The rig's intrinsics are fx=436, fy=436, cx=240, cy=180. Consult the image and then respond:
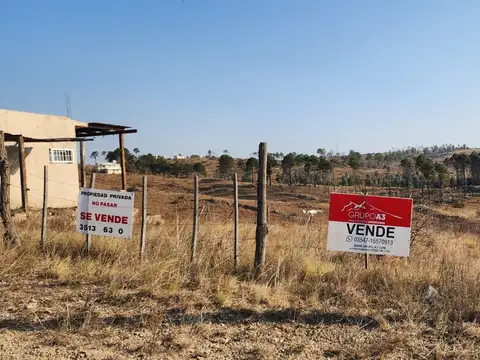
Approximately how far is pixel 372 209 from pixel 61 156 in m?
14.5

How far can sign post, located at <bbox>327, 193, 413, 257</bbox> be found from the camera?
6543 mm

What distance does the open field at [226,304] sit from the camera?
4.15m

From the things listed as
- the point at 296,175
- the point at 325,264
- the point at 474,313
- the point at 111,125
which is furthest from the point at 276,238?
the point at 296,175

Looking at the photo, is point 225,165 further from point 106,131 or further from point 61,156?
point 61,156

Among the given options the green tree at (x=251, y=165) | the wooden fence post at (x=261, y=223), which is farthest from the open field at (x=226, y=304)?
the green tree at (x=251, y=165)

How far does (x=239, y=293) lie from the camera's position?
5.70 m

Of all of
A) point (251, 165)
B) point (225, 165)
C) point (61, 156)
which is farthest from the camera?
point (225, 165)

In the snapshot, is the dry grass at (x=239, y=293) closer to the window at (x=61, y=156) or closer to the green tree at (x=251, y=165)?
the window at (x=61, y=156)

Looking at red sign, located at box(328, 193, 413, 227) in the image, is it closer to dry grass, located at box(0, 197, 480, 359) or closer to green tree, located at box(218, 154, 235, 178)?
dry grass, located at box(0, 197, 480, 359)

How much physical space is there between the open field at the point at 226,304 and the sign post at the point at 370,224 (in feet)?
1.10

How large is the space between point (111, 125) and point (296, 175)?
159 ft

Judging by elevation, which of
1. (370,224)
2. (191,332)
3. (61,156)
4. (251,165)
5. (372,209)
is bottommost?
(191,332)

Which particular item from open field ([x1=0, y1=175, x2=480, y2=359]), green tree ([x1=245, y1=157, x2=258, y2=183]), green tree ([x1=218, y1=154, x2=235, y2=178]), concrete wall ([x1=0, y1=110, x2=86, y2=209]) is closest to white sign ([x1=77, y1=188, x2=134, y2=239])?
open field ([x1=0, y1=175, x2=480, y2=359])

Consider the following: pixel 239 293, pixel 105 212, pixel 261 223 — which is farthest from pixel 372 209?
pixel 105 212
